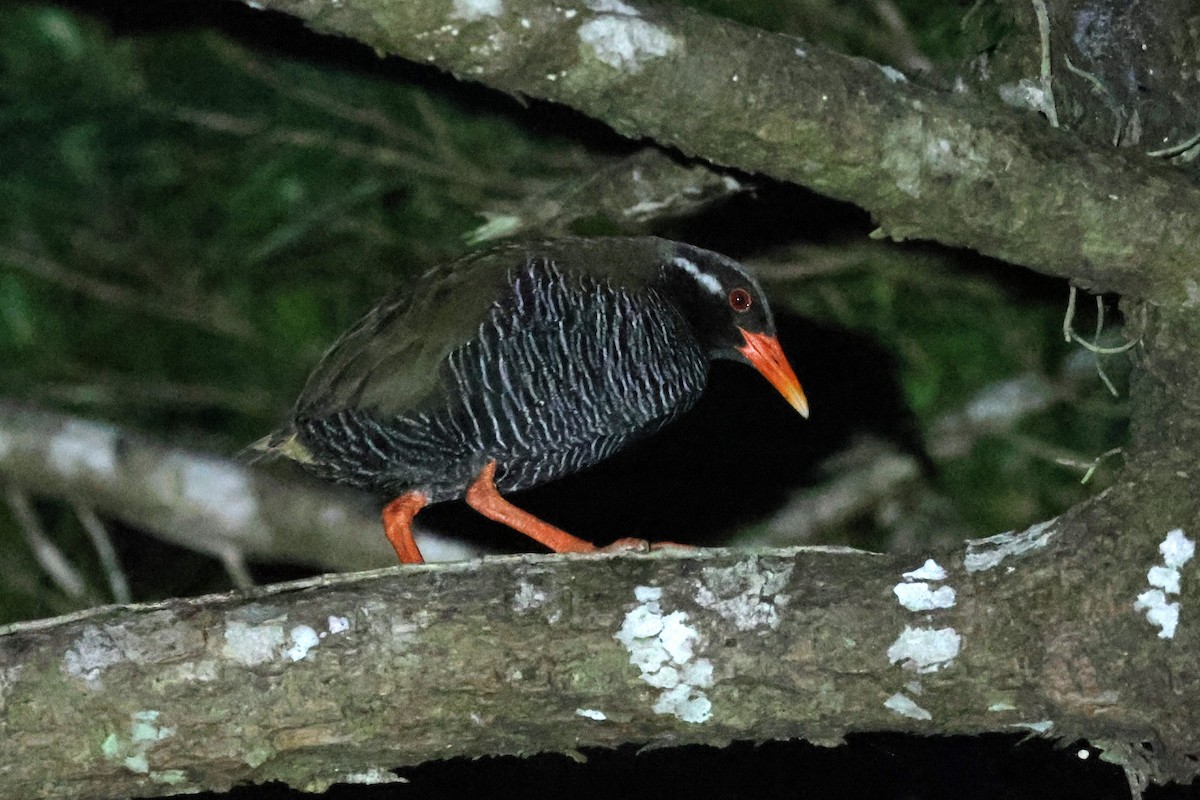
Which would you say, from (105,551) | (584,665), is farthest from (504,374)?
(105,551)

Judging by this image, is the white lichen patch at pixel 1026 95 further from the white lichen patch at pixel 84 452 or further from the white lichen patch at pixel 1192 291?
the white lichen patch at pixel 84 452

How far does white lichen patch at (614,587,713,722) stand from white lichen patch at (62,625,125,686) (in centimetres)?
97

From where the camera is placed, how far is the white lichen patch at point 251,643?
3045mm

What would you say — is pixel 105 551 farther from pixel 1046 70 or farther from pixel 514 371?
pixel 1046 70

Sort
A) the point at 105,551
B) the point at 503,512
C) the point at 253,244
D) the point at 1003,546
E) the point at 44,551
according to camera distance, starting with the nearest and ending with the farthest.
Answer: the point at 1003,546 < the point at 503,512 < the point at 105,551 < the point at 44,551 < the point at 253,244

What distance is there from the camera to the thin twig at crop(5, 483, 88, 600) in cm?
630

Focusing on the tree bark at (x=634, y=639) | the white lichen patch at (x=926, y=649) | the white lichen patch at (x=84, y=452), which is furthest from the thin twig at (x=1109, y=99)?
the white lichen patch at (x=84, y=452)

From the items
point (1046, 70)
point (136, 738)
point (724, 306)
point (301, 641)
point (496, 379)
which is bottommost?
point (136, 738)

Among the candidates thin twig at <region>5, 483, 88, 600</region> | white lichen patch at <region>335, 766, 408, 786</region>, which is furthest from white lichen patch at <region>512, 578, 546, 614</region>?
thin twig at <region>5, 483, 88, 600</region>

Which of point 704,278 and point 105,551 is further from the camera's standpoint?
point 105,551

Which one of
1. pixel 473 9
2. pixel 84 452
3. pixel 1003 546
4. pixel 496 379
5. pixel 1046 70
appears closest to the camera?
pixel 473 9

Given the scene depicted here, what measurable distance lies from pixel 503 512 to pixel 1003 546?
60.3 inches

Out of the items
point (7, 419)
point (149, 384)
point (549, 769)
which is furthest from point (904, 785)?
point (149, 384)

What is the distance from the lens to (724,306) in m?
4.49
